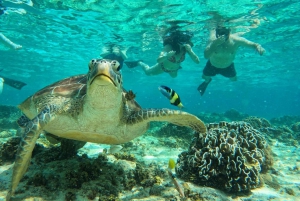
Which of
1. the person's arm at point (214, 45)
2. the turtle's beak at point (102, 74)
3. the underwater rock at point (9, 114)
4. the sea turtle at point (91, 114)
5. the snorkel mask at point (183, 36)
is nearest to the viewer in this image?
the turtle's beak at point (102, 74)

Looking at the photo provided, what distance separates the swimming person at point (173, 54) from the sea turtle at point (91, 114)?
771cm

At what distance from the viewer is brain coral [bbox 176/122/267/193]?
4143 mm

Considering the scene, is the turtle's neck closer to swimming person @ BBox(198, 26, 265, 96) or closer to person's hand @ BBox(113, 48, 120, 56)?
swimming person @ BBox(198, 26, 265, 96)

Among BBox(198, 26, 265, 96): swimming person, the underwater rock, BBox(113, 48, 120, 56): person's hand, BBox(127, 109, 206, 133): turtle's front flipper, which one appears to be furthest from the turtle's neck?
BBox(113, 48, 120, 56): person's hand

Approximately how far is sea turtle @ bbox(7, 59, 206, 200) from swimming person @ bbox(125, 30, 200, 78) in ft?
25.3

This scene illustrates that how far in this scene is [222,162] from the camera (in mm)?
4336

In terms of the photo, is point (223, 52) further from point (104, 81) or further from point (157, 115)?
point (104, 81)

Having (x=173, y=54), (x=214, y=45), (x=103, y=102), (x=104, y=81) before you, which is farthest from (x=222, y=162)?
(x=214, y=45)

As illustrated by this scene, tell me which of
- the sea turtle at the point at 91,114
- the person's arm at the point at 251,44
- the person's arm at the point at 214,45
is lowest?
the sea turtle at the point at 91,114

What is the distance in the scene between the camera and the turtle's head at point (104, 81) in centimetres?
277

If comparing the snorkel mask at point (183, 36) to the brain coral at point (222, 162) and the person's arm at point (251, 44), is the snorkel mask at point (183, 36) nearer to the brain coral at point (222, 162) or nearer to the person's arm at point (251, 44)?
the person's arm at point (251, 44)

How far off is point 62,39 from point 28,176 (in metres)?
19.4

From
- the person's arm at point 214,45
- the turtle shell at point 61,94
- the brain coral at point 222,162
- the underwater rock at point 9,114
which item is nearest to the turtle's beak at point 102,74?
the turtle shell at point 61,94

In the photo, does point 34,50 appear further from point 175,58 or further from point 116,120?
point 116,120
